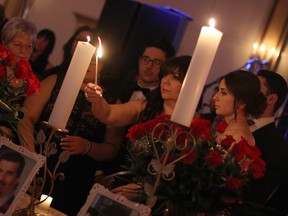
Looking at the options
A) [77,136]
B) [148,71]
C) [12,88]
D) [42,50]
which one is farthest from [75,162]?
[42,50]

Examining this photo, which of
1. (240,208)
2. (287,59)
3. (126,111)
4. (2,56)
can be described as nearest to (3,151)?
(2,56)

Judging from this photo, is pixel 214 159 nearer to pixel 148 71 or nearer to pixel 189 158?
pixel 189 158

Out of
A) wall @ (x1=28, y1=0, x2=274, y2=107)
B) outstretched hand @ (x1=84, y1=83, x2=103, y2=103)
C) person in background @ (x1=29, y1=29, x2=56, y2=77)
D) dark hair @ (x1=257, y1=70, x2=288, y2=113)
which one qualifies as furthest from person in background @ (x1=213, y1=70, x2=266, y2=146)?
wall @ (x1=28, y1=0, x2=274, y2=107)

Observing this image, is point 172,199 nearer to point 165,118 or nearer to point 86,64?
point 165,118

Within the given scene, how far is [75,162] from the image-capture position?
10.6ft

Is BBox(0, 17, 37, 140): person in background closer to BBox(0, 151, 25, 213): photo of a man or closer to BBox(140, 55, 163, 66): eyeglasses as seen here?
BBox(140, 55, 163, 66): eyeglasses

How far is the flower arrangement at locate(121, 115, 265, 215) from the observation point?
1.97m

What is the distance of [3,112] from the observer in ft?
7.22

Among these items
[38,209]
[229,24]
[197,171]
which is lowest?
[38,209]

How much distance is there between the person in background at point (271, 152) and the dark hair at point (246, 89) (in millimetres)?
284

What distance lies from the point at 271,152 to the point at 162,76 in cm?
61

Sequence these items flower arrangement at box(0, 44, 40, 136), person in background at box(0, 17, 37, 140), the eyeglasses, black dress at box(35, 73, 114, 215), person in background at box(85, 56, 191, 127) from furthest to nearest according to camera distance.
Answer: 1. the eyeglasses
2. person in background at box(0, 17, 37, 140)
3. black dress at box(35, 73, 114, 215)
4. person in background at box(85, 56, 191, 127)
5. flower arrangement at box(0, 44, 40, 136)

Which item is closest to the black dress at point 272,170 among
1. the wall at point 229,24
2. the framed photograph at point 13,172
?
the framed photograph at point 13,172

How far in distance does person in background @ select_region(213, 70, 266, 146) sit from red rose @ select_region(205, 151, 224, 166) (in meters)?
0.68
